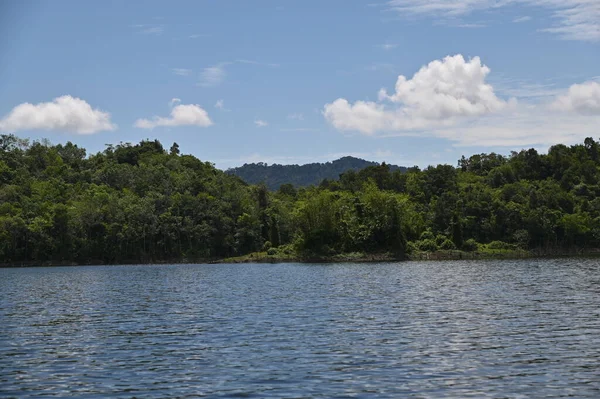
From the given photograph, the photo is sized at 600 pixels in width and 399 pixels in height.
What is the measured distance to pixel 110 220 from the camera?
166625mm

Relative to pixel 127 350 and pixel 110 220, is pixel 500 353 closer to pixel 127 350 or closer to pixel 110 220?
pixel 127 350

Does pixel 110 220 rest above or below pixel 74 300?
above

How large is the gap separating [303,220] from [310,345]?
4821 inches

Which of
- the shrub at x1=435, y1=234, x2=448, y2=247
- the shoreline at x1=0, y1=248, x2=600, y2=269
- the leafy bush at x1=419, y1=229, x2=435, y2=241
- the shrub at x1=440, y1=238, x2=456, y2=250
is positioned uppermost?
the leafy bush at x1=419, y1=229, x2=435, y2=241

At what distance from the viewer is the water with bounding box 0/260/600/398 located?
23.5 metres

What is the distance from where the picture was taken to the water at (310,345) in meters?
23.5

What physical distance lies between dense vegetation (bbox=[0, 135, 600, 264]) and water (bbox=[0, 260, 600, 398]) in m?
93.1

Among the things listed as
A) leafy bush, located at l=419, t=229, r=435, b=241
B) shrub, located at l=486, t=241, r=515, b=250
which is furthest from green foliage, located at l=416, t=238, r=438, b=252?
shrub, located at l=486, t=241, r=515, b=250

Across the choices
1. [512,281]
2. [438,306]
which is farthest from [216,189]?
[438,306]

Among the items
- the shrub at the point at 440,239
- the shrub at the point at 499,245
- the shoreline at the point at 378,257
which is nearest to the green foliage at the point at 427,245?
the shoreline at the point at 378,257

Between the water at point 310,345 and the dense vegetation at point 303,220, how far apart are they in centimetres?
9308

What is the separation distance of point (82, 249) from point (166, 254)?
21.0 metres

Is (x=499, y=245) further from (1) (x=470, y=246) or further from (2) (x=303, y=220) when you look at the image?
(2) (x=303, y=220)

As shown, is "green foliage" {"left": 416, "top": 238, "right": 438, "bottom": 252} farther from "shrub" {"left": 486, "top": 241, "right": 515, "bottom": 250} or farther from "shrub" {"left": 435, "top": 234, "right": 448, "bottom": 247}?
"shrub" {"left": 486, "top": 241, "right": 515, "bottom": 250}
